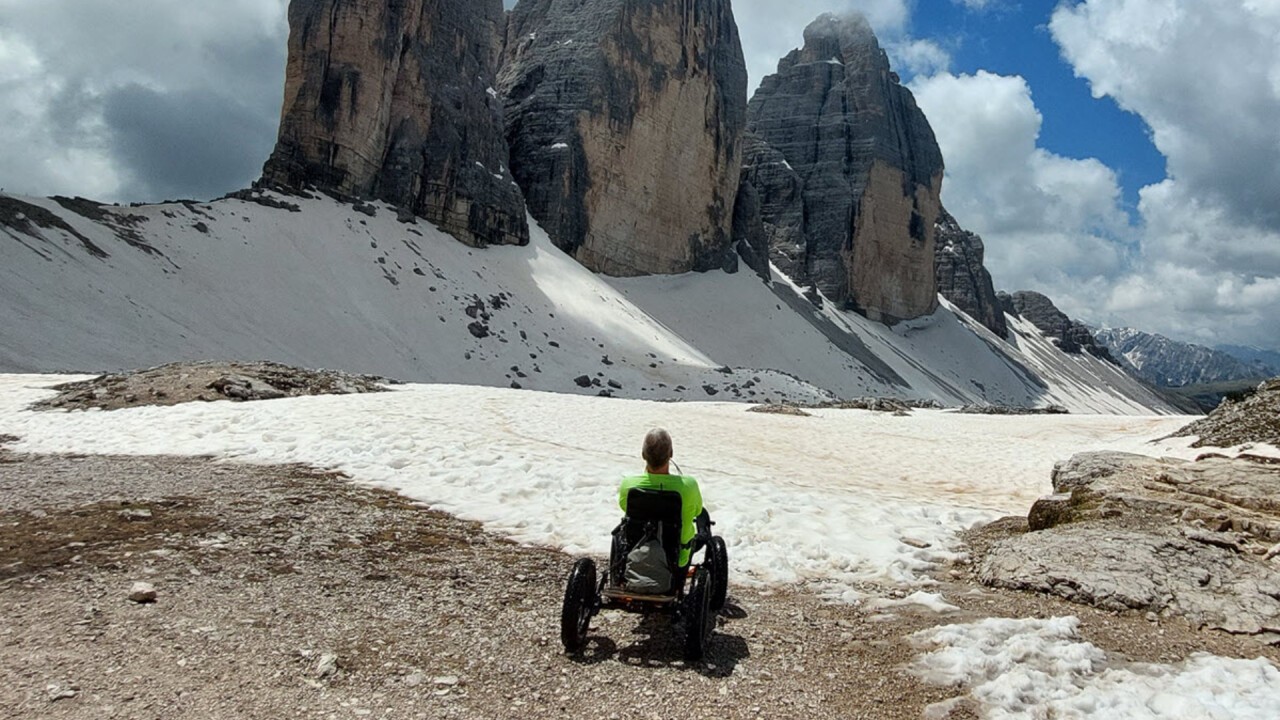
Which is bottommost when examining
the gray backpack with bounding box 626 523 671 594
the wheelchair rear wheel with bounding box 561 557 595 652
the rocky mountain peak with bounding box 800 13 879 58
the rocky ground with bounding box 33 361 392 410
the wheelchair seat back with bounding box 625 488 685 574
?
the rocky ground with bounding box 33 361 392 410

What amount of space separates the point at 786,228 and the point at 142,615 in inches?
3679

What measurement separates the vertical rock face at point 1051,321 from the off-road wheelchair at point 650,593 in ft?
511

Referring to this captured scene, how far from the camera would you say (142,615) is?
514 cm

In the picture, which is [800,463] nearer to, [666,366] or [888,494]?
[888,494]

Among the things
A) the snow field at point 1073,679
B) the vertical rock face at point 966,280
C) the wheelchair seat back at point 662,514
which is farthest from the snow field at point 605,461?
the vertical rock face at point 966,280

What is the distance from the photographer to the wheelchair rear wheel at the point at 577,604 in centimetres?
505

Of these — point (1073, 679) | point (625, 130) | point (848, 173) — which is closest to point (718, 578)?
point (1073, 679)

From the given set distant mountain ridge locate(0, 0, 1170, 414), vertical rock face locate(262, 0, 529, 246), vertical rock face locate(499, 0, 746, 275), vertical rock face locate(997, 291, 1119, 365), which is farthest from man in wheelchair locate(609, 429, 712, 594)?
vertical rock face locate(997, 291, 1119, 365)

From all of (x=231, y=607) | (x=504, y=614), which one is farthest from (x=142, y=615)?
(x=504, y=614)

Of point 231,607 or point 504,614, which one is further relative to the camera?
point 504,614

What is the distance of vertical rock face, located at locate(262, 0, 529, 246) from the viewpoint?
40688mm

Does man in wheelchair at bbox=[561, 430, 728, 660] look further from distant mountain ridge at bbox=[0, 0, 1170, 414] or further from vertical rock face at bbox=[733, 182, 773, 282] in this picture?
vertical rock face at bbox=[733, 182, 773, 282]

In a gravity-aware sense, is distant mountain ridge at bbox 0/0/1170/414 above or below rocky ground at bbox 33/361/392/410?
above

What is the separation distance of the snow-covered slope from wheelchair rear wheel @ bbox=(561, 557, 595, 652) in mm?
21674
